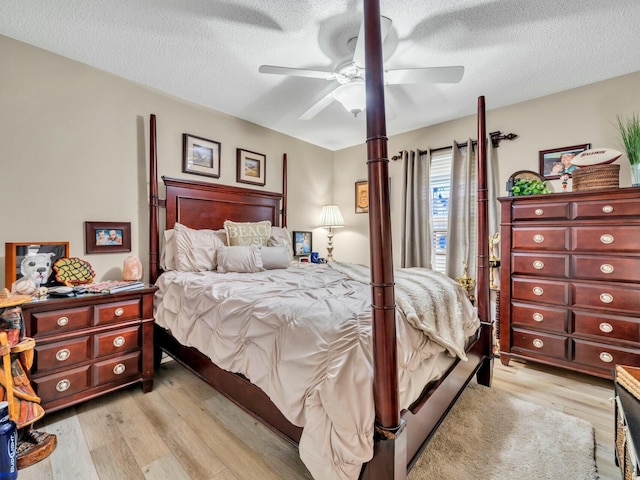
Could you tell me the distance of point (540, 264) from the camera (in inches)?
94.4

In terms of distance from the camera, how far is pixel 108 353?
6.36 feet

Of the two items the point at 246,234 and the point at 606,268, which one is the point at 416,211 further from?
the point at 246,234

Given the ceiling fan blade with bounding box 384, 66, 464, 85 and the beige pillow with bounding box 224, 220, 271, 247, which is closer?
the ceiling fan blade with bounding box 384, 66, 464, 85

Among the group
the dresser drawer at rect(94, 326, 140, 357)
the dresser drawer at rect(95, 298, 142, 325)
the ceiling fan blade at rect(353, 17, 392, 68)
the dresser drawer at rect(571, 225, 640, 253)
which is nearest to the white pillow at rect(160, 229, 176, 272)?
the dresser drawer at rect(95, 298, 142, 325)

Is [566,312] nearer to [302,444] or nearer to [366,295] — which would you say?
[366,295]

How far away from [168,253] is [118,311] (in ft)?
2.41

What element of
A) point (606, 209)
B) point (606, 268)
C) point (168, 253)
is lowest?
point (606, 268)

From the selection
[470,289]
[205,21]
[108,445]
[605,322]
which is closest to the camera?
[108,445]

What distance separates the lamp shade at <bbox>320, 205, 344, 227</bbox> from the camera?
4.14 m

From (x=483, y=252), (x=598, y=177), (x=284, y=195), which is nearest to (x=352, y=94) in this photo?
(x=483, y=252)

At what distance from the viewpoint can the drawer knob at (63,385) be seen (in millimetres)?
1735

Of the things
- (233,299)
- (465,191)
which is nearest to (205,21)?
(233,299)

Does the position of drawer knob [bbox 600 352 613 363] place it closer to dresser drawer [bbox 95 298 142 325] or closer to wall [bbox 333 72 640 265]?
Result: wall [bbox 333 72 640 265]

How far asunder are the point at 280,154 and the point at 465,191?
240cm
